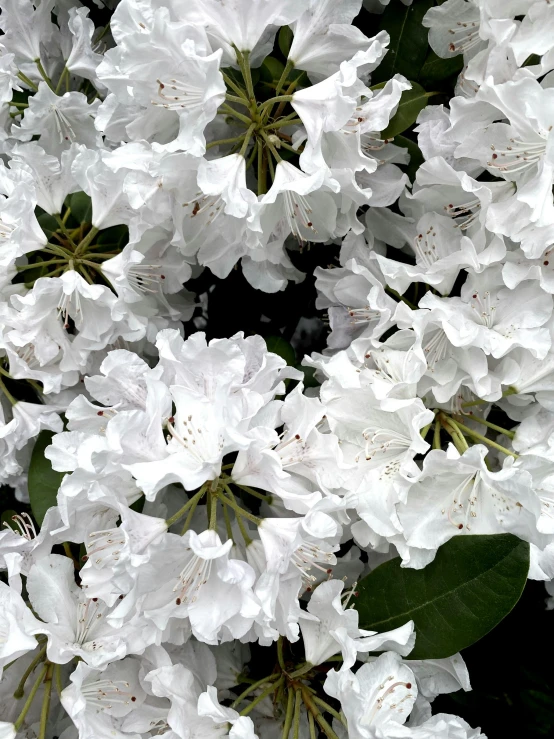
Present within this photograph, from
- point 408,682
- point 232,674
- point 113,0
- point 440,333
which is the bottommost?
point 232,674

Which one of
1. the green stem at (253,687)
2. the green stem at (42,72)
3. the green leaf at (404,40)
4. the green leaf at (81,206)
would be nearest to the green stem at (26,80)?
the green stem at (42,72)

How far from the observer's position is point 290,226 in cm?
117

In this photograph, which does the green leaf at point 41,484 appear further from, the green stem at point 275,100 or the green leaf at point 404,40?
the green leaf at point 404,40

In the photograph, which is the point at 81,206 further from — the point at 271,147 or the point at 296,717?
the point at 296,717

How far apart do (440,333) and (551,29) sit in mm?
403

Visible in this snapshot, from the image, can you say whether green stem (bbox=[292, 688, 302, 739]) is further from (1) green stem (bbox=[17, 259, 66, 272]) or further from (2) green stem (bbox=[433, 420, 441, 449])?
(1) green stem (bbox=[17, 259, 66, 272])

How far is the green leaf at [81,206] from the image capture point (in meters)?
1.31

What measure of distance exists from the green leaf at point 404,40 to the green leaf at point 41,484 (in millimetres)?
743

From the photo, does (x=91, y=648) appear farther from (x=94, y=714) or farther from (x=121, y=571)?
(x=121, y=571)

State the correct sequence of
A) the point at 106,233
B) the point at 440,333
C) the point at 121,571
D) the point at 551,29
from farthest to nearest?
the point at 106,233
the point at 440,333
the point at 551,29
the point at 121,571

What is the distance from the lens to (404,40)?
124 cm

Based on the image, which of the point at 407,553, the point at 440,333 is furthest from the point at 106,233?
the point at 407,553

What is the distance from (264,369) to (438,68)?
528 mm

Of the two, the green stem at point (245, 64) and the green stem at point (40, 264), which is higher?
the green stem at point (245, 64)
